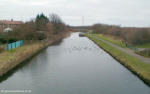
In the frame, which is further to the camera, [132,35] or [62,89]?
[132,35]

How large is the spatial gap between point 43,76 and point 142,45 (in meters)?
23.2

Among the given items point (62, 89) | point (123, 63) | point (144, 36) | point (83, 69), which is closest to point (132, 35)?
point (144, 36)

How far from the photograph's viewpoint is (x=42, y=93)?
12.3 meters

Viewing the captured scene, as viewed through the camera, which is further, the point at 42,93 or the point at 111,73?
the point at 111,73

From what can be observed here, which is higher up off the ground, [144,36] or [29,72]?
[144,36]

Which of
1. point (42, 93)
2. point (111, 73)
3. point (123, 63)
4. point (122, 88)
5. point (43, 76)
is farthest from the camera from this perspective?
point (123, 63)

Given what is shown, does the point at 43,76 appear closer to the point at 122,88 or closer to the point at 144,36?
the point at 122,88

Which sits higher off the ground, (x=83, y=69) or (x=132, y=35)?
(x=132, y=35)

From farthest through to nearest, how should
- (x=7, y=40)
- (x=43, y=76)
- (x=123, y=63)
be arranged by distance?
(x=7, y=40) < (x=123, y=63) < (x=43, y=76)

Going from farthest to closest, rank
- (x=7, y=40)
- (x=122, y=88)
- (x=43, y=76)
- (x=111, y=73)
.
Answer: (x=7, y=40) < (x=111, y=73) < (x=43, y=76) < (x=122, y=88)

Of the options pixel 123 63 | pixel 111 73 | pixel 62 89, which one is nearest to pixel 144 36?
pixel 123 63

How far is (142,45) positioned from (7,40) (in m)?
25.0

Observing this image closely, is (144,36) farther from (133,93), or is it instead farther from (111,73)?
(133,93)

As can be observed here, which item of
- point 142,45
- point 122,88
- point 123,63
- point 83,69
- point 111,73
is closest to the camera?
point 122,88
